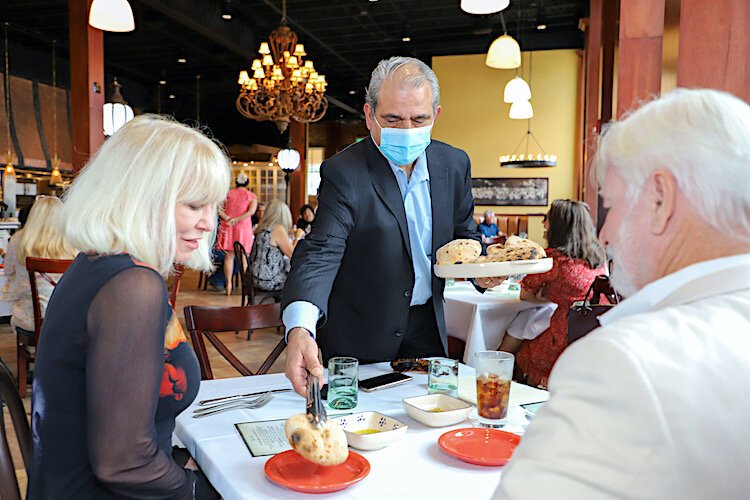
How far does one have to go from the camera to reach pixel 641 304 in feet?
2.65

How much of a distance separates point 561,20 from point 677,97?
1190cm

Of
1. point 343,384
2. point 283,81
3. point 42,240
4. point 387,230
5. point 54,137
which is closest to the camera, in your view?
point 343,384

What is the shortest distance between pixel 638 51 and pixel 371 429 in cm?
300

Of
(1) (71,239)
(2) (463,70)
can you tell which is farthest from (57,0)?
(1) (71,239)

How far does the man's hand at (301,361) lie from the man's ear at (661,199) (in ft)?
2.97

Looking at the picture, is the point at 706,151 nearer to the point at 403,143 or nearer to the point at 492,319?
the point at 403,143

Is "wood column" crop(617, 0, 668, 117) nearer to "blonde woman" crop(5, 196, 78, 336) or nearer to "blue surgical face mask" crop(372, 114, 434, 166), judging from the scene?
"blue surgical face mask" crop(372, 114, 434, 166)

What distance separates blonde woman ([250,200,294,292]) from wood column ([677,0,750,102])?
462cm

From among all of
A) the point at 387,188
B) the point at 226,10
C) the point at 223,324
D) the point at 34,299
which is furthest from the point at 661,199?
the point at 226,10

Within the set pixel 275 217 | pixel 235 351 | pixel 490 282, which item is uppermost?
pixel 275 217

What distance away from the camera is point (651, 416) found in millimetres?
600

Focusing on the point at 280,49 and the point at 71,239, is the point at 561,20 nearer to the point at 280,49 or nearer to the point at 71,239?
the point at 280,49

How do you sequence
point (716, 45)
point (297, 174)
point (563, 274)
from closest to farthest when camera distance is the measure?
point (716, 45)
point (563, 274)
point (297, 174)

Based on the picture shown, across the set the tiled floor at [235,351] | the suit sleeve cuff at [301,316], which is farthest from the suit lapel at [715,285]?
the tiled floor at [235,351]
